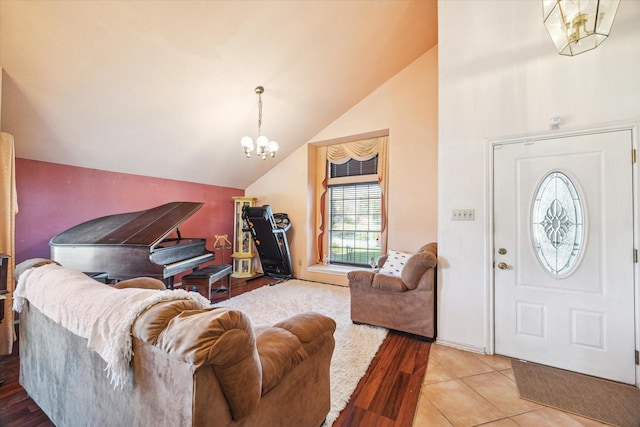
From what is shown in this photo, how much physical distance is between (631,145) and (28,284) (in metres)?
4.43

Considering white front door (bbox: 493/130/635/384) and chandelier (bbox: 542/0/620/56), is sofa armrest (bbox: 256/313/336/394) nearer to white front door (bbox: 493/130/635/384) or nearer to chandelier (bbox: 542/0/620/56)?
white front door (bbox: 493/130/635/384)

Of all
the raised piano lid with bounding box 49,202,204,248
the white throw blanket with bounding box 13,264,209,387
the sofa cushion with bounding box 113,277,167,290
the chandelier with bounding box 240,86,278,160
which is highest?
the chandelier with bounding box 240,86,278,160

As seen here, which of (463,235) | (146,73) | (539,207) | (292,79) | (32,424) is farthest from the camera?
(292,79)

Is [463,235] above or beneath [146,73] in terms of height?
beneath

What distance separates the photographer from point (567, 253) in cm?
209

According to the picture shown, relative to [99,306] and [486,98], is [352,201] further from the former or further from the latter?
[99,306]

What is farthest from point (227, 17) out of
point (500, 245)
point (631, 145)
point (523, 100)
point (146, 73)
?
point (631, 145)

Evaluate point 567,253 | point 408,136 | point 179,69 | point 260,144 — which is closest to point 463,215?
point 567,253

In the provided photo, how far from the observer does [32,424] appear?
1500 millimetres

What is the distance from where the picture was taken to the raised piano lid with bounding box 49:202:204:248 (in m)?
2.60

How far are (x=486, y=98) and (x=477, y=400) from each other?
8.53 feet

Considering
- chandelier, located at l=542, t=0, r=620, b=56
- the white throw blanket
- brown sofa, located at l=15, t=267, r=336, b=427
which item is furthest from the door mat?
the white throw blanket

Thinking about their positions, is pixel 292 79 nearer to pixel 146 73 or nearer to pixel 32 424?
pixel 146 73

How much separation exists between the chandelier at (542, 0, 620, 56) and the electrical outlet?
1.37 metres
